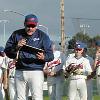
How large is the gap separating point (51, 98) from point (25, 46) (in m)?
4.90

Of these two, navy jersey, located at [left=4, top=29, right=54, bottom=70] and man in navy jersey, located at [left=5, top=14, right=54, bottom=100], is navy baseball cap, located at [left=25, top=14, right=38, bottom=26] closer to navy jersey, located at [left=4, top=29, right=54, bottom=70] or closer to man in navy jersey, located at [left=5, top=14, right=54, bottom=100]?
man in navy jersey, located at [left=5, top=14, right=54, bottom=100]

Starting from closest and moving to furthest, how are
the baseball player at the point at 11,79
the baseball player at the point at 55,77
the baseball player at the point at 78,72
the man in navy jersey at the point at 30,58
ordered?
1. the man in navy jersey at the point at 30,58
2. the baseball player at the point at 78,72
3. the baseball player at the point at 55,77
4. the baseball player at the point at 11,79

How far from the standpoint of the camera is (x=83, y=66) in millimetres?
11203

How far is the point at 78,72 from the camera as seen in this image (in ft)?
36.5

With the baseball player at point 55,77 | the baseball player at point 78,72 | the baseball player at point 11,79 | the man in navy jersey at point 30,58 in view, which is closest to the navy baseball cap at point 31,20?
the man in navy jersey at point 30,58

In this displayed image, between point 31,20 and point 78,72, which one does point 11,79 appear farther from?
point 31,20

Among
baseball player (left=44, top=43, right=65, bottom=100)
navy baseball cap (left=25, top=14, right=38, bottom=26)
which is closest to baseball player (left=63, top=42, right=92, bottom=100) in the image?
baseball player (left=44, top=43, right=65, bottom=100)

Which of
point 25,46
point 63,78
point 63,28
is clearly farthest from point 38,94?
point 63,28

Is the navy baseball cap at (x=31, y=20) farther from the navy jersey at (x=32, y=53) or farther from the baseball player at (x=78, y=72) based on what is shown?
the baseball player at (x=78, y=72)

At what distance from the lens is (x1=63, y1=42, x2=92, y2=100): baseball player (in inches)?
438

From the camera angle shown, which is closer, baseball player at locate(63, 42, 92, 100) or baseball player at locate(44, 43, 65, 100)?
baseball player at locate(63, 42, 92, 100)

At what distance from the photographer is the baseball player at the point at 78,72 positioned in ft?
36.5

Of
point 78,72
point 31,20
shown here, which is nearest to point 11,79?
point 78,72

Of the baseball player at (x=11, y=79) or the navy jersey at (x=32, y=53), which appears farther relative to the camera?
the baseball player at (x=11, y=79)
